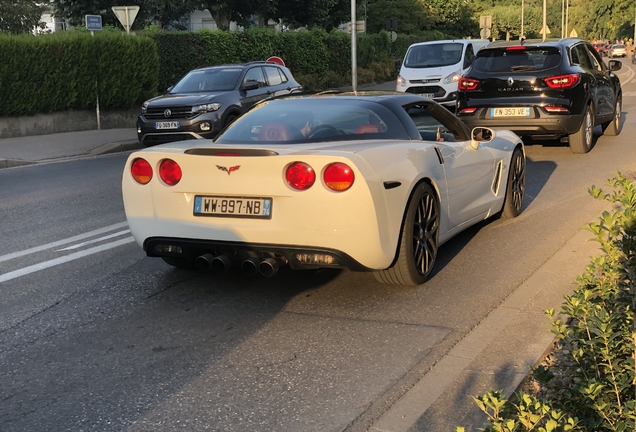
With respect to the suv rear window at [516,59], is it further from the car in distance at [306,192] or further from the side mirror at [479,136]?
the car in distance at [306,192]

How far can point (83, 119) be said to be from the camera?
2117 cm

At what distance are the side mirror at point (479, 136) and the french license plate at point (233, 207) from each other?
2.40m

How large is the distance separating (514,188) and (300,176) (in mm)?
3662

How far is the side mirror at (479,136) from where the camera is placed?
7078 mm

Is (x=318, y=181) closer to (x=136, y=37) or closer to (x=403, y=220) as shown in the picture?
(x=403, y=220)

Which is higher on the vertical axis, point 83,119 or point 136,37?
point 136,37

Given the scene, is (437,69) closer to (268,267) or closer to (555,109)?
(555,109)

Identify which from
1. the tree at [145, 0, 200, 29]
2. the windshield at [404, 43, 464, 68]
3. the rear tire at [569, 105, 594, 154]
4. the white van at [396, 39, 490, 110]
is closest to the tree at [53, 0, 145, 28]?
the tree at [145, 0, 200, 29]

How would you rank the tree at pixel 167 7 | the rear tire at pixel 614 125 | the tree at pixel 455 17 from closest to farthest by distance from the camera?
the rear tire at pixel 614 125 < the tree at pixel 167 7 < the tree at pixel 455 17

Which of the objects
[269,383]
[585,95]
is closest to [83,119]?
[585,95]

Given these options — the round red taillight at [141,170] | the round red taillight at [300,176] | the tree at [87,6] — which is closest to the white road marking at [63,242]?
the round red taillight at [141,170]

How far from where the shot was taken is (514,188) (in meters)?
8.33

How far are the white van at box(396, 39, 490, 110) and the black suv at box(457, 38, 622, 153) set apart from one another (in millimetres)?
7065

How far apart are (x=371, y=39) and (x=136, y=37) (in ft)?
73.1
